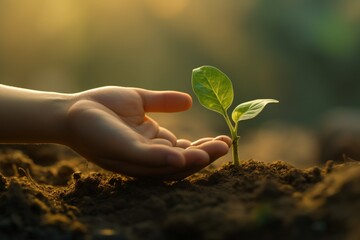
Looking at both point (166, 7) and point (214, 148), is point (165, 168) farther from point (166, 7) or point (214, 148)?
point (166, 7)

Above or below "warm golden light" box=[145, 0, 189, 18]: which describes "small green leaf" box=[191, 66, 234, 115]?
below

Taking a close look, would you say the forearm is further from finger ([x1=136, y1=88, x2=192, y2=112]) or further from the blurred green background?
the blurred green background

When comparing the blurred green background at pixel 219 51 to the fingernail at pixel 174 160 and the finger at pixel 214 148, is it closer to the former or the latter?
the finger at pixel 214 148

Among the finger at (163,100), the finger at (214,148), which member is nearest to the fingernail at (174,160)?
the finger at (214,148)

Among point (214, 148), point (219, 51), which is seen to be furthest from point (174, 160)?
point (219, 51)

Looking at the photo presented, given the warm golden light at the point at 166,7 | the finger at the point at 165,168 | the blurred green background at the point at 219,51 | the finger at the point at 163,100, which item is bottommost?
the finger at the point at 165,168

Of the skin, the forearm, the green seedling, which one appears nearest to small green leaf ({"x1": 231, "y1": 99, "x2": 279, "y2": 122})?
the green seedling
